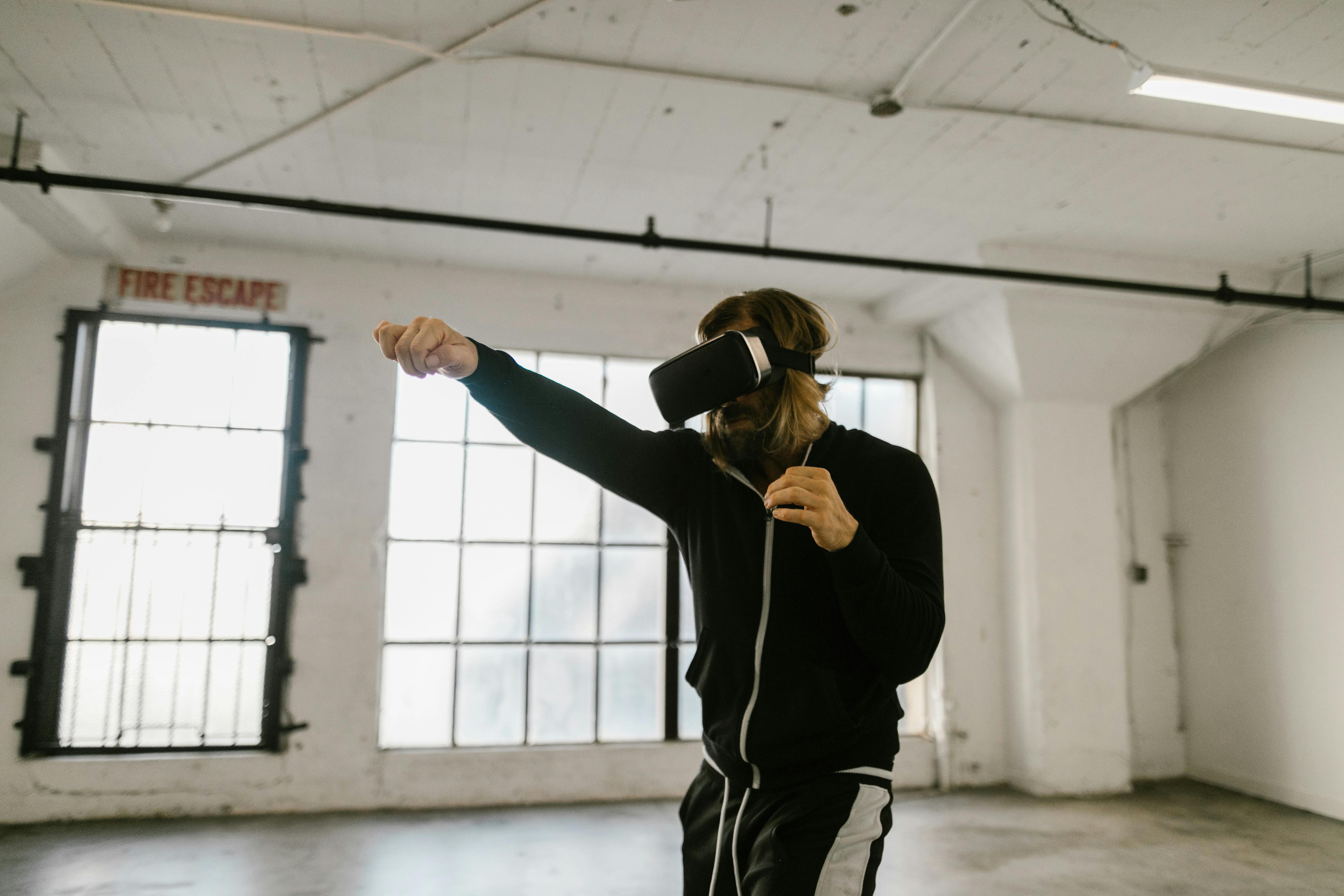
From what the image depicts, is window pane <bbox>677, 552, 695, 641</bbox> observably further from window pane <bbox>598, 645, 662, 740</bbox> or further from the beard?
the beard

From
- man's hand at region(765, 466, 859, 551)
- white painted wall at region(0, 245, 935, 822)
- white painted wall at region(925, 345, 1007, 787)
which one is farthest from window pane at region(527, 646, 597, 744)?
man's hand at region(765, 466, 859, 551)

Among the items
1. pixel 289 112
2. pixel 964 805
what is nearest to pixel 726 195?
pixel 289 112

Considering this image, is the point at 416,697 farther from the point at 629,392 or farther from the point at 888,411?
the point at 888,411

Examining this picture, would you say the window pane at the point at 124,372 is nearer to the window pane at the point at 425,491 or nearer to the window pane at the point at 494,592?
the window pane at the point at 425,491

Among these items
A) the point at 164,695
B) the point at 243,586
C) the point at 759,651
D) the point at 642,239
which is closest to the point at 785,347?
the point at 759,651

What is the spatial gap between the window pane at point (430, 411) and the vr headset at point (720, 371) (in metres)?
3.55

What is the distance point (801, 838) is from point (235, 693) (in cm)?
398

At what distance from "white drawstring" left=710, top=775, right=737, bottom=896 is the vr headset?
63cm

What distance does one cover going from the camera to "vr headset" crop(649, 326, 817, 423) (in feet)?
4.23

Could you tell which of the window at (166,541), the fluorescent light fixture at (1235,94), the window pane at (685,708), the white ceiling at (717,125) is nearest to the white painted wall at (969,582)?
the white ceiling at (717,125)

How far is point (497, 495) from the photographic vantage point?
4766 mm

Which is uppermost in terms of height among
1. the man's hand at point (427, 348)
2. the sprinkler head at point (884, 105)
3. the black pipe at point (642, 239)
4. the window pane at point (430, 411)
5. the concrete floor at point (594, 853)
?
the sprinkler head at point (884, 105)

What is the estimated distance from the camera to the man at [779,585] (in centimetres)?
121

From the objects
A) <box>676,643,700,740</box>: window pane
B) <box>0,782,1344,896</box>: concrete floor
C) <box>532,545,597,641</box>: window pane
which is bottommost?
<box>0,782,1344,896</box>: concrete floor
